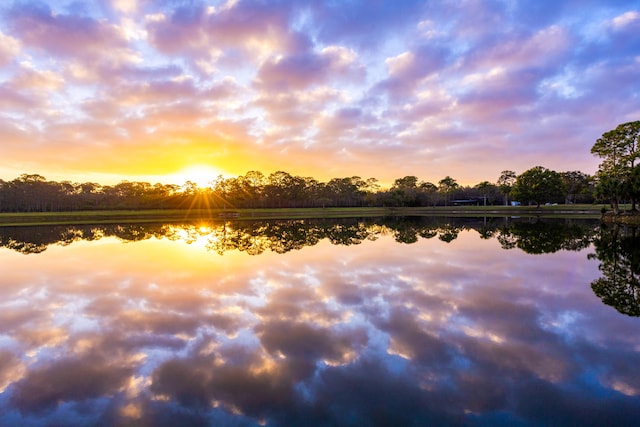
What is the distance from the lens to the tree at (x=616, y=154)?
36.3 metres

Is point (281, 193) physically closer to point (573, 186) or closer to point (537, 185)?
point (537, 185)

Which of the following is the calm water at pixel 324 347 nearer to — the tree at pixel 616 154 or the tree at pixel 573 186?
the tree at pixel 616 154

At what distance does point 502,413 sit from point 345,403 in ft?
6.55

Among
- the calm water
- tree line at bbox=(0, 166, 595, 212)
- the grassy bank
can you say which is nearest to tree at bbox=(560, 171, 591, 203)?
tree line at bbox=(0, 166, 595, 212)

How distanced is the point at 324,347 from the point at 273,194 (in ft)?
274

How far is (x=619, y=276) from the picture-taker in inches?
452

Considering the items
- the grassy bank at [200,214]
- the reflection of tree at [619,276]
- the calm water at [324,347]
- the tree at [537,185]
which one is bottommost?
the reflection of tree at [619,276]

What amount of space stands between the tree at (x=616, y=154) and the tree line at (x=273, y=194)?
2382 cm

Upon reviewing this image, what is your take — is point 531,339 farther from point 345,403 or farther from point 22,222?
point 22,222

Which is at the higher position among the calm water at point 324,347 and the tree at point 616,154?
the tree at point 616,154

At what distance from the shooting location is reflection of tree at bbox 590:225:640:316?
8.73 m

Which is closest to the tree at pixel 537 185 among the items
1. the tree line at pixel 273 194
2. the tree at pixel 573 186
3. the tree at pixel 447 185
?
the tree line at pixel 273 194

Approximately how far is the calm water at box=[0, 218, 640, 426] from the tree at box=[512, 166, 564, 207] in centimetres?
5949

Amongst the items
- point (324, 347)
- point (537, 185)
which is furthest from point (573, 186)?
point (324, 347)
